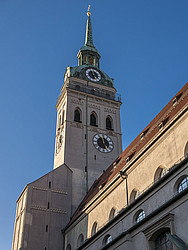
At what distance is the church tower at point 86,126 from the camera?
133 feet

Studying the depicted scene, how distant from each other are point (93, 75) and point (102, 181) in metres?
19.8

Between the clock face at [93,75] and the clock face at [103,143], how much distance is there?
31.4 feet

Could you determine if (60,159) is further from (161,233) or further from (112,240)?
(161,233)

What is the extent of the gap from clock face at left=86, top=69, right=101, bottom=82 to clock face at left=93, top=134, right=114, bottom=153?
31.4ft

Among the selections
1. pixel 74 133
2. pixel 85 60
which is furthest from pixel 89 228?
pixel 85 60

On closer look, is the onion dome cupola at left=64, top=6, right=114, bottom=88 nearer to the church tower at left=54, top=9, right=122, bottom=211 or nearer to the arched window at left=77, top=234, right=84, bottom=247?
the church tower at left=54, top=9, right=122, bottom=211

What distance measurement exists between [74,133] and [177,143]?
74.1 feet

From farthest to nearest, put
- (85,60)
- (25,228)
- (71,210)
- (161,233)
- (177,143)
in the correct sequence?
(85,60)
(71,210)
(25,228)
(177,143)
(161,233)

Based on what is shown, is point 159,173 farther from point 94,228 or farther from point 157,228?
point 94,228

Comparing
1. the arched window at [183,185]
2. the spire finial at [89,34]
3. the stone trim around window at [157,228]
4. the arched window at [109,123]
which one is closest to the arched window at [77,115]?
the arched window at [109,123]

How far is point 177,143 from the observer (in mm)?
21422


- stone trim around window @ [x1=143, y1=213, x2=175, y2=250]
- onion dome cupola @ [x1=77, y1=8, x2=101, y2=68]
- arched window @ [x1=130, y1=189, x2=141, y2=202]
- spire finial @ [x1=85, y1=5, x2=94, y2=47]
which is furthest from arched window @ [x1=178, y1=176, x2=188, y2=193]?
spire finial @ [x1=85, y1=5, x2=94, y2=47]

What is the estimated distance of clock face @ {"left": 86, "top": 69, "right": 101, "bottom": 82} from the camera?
164 ft

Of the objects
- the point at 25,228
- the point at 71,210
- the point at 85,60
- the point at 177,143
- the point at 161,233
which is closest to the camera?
the point at 161,233
